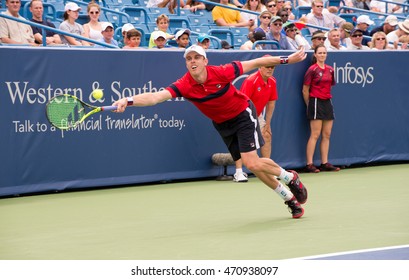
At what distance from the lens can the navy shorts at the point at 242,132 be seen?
993cm

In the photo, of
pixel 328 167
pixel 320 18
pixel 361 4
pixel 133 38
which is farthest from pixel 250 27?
pixel 361 4

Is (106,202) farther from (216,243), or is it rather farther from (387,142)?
(387,142)

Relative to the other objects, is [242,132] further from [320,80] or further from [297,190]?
[320,80]

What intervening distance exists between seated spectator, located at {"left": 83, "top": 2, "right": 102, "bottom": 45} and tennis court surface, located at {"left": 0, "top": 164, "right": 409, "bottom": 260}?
3.13m

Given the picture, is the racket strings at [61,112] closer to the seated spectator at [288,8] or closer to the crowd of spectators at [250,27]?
the crowd of spectators at [250,27]

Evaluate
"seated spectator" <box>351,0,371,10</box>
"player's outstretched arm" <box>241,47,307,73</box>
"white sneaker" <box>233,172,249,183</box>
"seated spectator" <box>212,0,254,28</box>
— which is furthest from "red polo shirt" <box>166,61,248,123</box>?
"seated spectator" <box>351,0,371,10</box>

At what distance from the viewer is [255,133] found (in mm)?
10016

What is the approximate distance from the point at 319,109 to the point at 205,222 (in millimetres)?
5658

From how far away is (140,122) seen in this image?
13.3m

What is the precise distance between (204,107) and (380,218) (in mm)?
2262

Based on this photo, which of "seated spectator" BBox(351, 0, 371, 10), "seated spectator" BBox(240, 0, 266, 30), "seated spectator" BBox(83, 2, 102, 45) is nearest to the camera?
"seated spectator" BBox(83, 2, 102, 45)

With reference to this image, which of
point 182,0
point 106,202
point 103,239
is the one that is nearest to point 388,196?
point 106,202

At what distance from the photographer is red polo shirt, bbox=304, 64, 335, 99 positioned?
1474 cm

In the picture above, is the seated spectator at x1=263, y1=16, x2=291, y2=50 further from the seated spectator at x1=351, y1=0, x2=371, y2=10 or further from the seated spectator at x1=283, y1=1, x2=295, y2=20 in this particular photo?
the seated spectator at x1=351, y1=0, x2=371, y2=10
